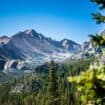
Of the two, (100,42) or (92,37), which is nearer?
(100,42)

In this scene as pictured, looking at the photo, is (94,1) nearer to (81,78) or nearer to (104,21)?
(104,21)

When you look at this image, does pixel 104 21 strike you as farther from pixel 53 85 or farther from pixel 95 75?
pixel 53 85

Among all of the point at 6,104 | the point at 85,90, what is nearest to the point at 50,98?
the point at 85,90

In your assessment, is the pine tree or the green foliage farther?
the pine tree

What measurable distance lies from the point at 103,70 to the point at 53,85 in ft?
231

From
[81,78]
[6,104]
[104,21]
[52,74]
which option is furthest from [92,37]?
[6,104]

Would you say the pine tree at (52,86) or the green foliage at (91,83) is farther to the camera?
the pine tree at (52,86)

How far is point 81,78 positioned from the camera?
5.52 m

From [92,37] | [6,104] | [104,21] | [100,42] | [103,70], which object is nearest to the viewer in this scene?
[103,70]

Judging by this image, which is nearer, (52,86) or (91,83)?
(91,83)

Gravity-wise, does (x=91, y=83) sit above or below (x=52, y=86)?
below

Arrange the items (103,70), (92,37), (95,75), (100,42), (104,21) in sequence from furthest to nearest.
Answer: (104,21) → (92,37) → (100,42) → (103,70) → (95,75)

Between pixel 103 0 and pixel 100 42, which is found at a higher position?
pixel 103 0

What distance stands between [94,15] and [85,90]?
5.70m
